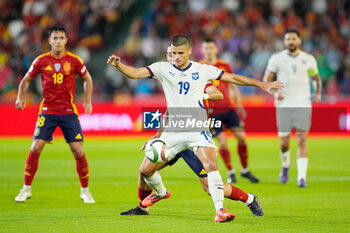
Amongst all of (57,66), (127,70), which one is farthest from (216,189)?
(57,66)

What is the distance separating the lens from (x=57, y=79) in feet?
31.6

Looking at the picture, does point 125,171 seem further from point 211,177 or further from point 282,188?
point 211,177

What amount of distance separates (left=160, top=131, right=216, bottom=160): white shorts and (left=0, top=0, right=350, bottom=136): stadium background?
13781 mm

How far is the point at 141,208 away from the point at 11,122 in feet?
46.6

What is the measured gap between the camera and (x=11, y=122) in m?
21.6

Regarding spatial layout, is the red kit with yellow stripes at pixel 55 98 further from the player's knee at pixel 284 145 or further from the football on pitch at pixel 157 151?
the player's knee at pixel 284 145

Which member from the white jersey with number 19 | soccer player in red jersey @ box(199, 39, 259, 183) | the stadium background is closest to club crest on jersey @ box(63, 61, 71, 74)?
soccer player in red jersey @ box(199, 39, 259, 183)

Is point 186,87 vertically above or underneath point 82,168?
above

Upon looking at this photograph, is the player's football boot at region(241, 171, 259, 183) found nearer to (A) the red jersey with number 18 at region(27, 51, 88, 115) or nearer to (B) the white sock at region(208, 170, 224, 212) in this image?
(A) the red jersey with number 18 at region(27, 51, 88, 115)

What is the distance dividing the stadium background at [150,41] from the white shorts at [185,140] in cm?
1378

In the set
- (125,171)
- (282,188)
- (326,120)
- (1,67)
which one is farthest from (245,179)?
(1,67)

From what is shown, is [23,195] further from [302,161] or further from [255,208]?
[302,161]

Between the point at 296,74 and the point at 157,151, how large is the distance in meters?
4.86

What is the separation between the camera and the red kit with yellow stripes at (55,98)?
9617 millimetres
